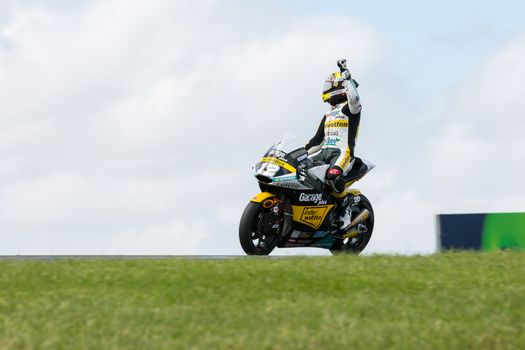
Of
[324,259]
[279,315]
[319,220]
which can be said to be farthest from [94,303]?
[319,220]

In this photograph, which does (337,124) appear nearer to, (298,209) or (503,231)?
(298,209)

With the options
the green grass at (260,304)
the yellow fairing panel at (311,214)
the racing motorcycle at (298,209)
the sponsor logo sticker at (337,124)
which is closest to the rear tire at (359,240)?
the racing motorcycle at (298,209)

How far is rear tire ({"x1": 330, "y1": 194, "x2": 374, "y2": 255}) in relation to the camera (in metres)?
17.3

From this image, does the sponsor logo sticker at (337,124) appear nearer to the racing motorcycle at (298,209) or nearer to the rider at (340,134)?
the rider at (340,134)

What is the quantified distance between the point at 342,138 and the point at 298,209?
150 centimetres

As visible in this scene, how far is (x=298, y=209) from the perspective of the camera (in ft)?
53.0

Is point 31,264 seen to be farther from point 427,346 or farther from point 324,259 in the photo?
point 427,346

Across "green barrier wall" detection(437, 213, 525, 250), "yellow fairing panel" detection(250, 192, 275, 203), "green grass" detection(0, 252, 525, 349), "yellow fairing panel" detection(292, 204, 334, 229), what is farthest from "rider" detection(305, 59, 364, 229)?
"green grass" detection(0, 252, 525, 349)

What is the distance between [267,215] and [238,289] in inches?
213

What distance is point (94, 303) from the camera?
9.39 metres

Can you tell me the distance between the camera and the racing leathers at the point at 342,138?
16594 mm

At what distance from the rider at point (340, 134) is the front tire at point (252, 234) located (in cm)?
155

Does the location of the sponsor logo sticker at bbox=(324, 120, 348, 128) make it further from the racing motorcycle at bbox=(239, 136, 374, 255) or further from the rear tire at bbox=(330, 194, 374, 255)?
the rear tire at bbox=(330, 194, 374, 255)

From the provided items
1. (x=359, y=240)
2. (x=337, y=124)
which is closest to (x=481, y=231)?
(x=359, y=240)
